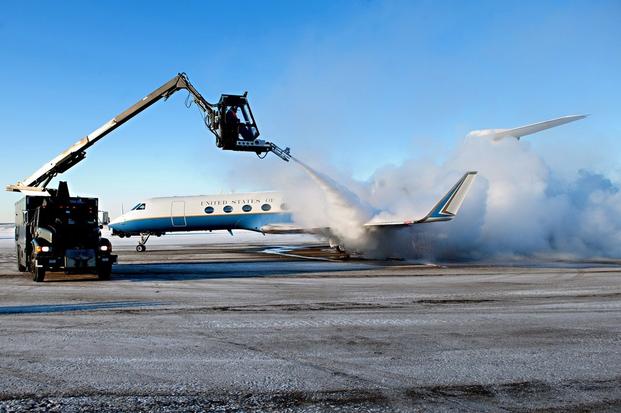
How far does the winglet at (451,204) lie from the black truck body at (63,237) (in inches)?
546

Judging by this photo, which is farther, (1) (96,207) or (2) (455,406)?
(1) (96,207)

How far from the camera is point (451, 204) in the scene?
2475 cm

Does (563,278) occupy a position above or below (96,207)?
below

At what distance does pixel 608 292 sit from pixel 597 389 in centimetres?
909

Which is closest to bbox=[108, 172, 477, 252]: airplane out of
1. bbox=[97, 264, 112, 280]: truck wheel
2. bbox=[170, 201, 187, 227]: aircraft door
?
bbox=[170, 201, 187, 227]: aircraft door

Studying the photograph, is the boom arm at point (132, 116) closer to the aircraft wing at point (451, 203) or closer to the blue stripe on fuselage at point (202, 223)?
the aircraft wing at point (451, 203)

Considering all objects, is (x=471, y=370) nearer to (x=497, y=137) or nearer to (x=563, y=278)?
(x=563, y=278)

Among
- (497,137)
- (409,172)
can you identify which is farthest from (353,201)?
(497,137)

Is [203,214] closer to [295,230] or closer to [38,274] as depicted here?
[295,230]

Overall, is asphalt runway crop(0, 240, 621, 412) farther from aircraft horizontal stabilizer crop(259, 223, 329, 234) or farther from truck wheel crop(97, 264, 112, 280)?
aircraft horizontal stabilizer crop(259, 223, 329, 234)

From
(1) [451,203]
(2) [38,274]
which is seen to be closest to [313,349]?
(2) [38,274]

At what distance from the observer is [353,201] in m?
26.8

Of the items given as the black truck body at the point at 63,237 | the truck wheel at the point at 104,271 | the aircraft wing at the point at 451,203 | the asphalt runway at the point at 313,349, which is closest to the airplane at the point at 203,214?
the aircraft wing at the point at 451,203

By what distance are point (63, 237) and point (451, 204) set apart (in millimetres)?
16033
